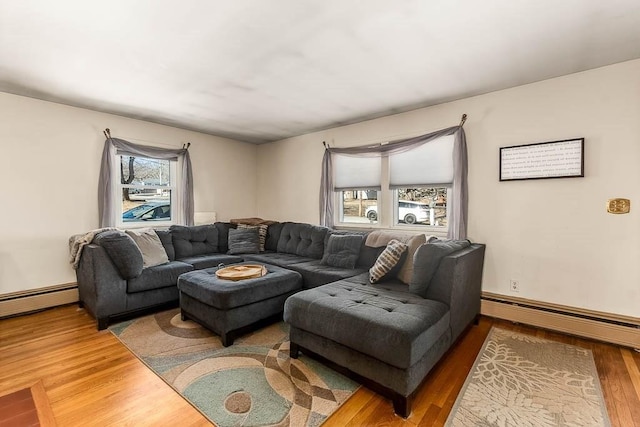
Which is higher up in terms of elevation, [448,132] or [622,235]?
[448,132]

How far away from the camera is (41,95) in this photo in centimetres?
317

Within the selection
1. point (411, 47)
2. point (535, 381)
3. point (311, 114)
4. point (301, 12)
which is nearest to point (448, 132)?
point (411, 47)

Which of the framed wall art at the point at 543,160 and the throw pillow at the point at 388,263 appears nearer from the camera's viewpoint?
the framed wall art at the point at 543,160

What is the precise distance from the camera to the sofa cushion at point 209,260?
12.2ft

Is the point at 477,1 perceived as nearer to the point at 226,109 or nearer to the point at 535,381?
the point at 535,381

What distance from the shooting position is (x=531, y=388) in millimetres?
1961

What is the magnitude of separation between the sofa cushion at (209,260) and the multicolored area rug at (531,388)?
9.77 ft

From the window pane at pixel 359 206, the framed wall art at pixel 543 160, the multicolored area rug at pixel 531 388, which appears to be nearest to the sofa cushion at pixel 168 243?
the window pane at pixel 359 206

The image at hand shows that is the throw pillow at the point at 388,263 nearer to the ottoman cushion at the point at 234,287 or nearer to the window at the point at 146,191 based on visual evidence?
the ottoman cushion at the point at 234,287

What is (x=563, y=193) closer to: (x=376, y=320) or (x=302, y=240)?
(x=376, y=320)

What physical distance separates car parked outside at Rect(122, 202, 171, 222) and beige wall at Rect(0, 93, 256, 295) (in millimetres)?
463

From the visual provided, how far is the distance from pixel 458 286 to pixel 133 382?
2451 millimetres

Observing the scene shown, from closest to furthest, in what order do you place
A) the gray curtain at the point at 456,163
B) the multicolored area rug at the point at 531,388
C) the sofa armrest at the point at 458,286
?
the multicolored area rug at the point at 531,388 < the sofa armrest at the point at 458,286 < the gray curtain at the point at 456,163

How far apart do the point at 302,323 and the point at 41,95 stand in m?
3.65
